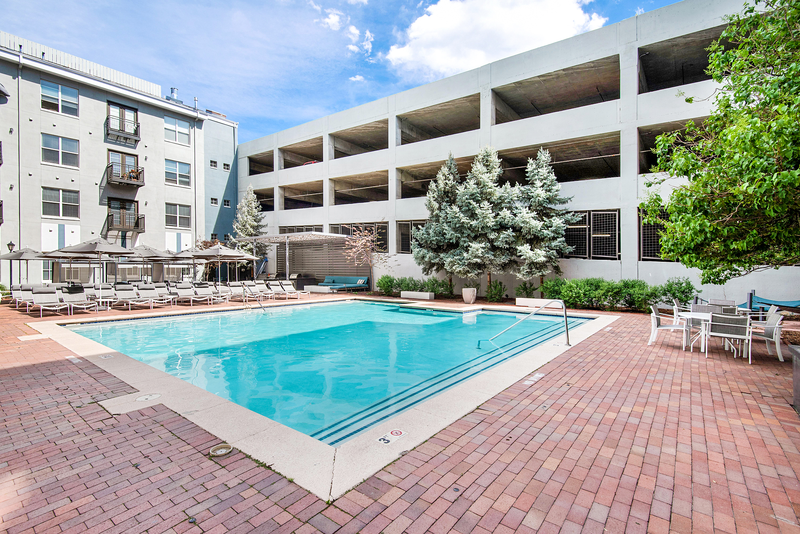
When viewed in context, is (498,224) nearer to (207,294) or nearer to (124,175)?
(207,294)

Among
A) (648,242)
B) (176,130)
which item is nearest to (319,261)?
(176,130)

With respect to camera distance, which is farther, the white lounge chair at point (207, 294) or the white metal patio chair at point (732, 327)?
the white lounge chair at point (207, 294)

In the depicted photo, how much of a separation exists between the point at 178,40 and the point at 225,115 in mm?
12784

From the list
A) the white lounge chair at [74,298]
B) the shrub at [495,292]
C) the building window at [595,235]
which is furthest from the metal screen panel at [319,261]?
the white lounge chair at [74,298]

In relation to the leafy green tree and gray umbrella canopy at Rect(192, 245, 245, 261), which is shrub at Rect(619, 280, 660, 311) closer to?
the leafy green tree

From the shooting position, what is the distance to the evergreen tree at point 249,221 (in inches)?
954

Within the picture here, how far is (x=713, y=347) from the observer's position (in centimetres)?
→ 761

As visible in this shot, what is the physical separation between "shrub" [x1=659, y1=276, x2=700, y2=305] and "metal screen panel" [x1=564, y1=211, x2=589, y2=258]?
10.3 ft

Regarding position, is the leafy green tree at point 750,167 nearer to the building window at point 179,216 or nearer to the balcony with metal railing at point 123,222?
the balcony with metal railing at point 123,222

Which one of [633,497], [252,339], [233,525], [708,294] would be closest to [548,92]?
[708,294]

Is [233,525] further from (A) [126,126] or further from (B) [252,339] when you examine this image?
(A) [126,126]

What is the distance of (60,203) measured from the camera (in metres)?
19.5

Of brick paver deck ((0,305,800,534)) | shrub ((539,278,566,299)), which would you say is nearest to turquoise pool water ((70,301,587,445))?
brick paver deck ((0,305,800,534))

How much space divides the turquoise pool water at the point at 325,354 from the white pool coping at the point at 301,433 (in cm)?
80
